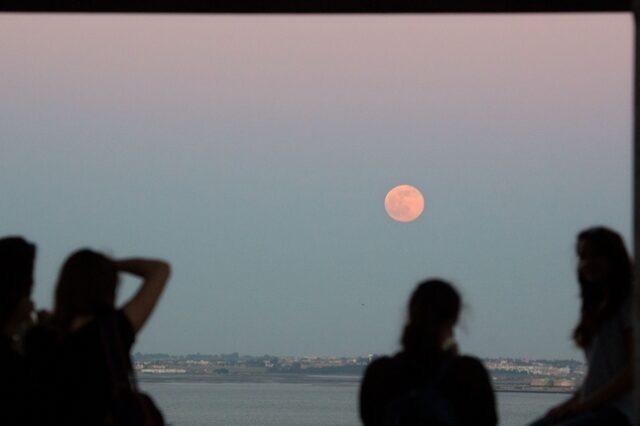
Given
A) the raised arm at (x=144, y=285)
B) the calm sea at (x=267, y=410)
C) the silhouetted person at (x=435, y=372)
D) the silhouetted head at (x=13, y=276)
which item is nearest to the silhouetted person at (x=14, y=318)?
the silhouetted head at (x=13, y=276)

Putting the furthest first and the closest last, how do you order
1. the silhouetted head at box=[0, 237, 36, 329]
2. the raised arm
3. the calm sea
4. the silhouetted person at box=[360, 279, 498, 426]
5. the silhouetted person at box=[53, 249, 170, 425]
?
1. the calm sea
2. the silhouetted person at box=[360, 279, 498, 426]
3. the raised arm
4. the silhouetted person at box=[53, 249, 170, 425]
5. the silhouetted head at box=[0, 237, 36, 329]

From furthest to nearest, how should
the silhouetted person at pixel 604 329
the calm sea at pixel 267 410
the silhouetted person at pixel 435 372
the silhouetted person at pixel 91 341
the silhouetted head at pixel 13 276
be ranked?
the calm sea at pixel 267 410 < the silhouetted person at pixel 604 329 < the silhouetted person at pixel 435 372 < the silhouetted person at pixel 91 341 < the silhouetted head at pixel 13 276

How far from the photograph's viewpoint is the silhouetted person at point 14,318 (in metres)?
3.86

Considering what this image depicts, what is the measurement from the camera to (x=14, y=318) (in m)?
3.89

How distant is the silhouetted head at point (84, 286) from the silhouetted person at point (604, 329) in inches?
68.7

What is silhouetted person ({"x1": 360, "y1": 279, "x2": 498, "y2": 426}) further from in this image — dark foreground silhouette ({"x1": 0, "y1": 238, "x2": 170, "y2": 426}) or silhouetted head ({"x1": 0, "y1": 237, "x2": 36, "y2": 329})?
silhouetted head ({"x1": 0, "y1": 237, "x2": 36, "y2": 329})

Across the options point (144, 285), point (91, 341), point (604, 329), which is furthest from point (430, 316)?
point (91, 341)

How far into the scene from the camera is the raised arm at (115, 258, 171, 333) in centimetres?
421

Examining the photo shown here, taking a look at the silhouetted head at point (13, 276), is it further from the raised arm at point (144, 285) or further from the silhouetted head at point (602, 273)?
the silhouetted head at point (602, 273)

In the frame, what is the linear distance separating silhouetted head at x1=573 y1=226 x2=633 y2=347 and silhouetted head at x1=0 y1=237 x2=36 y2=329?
2022mm

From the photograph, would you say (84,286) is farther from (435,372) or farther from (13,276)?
(435,372)

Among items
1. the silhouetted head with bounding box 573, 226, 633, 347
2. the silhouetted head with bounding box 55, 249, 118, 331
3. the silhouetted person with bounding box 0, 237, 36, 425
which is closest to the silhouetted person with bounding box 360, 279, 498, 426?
the silhouetted head with bounding box 573, 226, 633, 347

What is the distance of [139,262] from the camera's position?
451 centimetres
